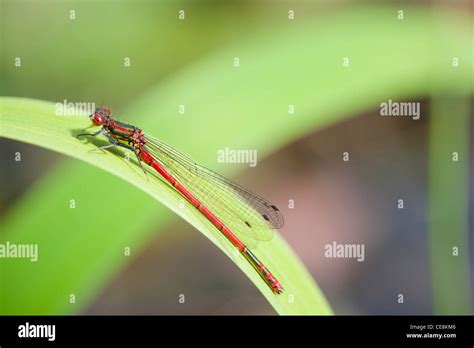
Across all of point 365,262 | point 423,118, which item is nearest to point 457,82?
point 423,118

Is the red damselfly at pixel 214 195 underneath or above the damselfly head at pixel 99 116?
underneath

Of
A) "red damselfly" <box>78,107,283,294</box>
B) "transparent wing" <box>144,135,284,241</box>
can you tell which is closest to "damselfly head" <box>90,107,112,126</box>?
"red damselfly" <box>78,107,283,294</box>

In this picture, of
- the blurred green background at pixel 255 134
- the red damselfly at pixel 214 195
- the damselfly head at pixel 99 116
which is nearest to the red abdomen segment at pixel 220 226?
the red damselfly at pixel 214 195

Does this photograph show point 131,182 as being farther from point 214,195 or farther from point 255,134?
point 255,134

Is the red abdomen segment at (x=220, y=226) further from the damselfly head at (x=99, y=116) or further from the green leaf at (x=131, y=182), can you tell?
the damselfly head at (x=99, y=116)

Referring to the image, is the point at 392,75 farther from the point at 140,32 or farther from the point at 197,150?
the point at 140,32
